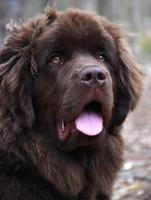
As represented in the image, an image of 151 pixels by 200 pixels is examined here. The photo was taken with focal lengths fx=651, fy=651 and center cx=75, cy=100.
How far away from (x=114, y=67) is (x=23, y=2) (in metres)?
3.35

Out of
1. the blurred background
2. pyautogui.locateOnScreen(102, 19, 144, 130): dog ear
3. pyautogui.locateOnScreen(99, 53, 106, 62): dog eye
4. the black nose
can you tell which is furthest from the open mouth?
the blurred background

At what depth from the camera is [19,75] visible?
5.97 meters

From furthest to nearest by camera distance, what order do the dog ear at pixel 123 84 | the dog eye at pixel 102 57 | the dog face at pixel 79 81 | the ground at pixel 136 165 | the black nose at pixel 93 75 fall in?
the ground at pixel 136 165
the dog ear at pixel 123 84
the dog eye at pixel 102 57
the dog face at pixel 79 81
the black nose at pixel 93 75

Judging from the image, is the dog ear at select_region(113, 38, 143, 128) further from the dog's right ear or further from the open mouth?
the dog's right ear

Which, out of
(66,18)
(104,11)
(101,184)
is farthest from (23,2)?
(104,11)

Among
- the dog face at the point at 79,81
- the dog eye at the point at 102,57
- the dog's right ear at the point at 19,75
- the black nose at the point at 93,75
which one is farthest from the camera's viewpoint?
the dog eye at the point at 102,57

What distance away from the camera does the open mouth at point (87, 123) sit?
18.9 ft

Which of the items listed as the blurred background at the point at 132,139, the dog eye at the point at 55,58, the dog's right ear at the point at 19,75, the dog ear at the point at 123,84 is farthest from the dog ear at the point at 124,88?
the dog's right ear at the point at 19,75

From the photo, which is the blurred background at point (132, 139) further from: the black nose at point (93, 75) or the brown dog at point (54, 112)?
the black nose at point (93, 75)

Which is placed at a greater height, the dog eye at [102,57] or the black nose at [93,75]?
the black nose at [93,75]

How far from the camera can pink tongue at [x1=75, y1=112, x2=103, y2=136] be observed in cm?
575

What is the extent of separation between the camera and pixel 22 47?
6.04m

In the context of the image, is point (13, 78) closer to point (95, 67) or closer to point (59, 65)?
point (59, 65)

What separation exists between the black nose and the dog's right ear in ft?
1.99
